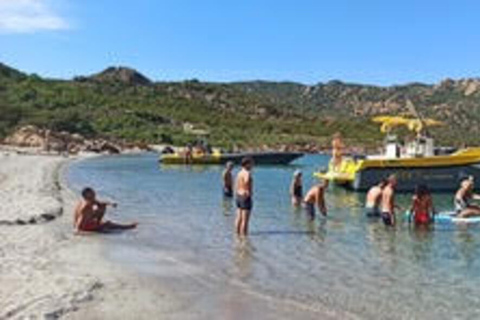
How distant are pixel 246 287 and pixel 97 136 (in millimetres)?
90307

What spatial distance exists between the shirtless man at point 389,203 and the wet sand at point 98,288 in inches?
284

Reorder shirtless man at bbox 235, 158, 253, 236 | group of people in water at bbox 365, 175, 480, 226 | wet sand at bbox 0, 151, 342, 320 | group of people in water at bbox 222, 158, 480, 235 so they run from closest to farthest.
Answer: wet sand at bbox 0, 151, 342, 320 → shirtless man at bbox 235, 158, 253, 236 → group of people in water at bbox 222, 158, 480, 235 → group of people in water at bbox 365, 175, 480, 226

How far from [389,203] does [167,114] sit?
11035 centimetres

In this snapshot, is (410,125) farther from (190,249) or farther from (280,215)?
(190,249)

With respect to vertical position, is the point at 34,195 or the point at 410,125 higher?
the point at 410,125

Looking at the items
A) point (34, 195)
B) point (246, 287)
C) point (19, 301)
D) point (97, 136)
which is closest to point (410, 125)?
point (34, 195)

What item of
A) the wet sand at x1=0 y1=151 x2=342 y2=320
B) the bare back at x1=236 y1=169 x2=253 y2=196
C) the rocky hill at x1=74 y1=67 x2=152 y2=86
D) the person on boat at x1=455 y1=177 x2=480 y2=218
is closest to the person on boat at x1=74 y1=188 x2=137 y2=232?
the wet sand at x1=0 y1=151 x2=342 y2=320

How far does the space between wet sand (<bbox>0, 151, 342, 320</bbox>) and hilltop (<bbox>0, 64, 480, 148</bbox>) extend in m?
61.0

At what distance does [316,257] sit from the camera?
15.7 m

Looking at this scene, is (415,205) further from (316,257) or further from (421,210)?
(316,257)

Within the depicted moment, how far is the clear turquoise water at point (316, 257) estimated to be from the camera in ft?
38.5

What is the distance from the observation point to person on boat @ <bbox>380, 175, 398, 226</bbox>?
20609 mm

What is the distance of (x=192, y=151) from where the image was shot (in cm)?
5797

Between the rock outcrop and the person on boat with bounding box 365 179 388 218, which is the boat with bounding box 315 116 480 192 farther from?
the rock outcrop
